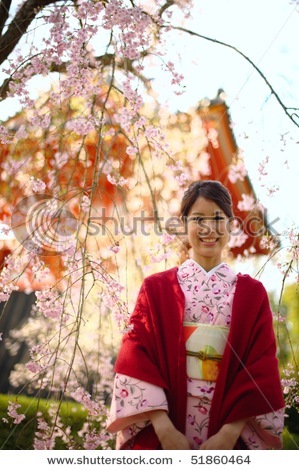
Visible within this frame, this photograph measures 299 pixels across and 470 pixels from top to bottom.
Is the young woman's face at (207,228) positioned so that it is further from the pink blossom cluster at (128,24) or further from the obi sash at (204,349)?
the pink blossom cluster at (128,24)

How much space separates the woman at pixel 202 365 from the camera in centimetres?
200

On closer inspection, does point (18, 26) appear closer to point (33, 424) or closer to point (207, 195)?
point (207, 195)

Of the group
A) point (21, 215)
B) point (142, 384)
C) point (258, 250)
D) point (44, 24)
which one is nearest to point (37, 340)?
point (21, 215)

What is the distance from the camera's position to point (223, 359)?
2.03 meters

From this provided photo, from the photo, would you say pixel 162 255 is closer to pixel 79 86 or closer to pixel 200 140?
pixel 79 86

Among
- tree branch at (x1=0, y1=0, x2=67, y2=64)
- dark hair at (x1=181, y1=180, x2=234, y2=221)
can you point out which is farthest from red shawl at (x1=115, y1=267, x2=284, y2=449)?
tree branch at (x1=0, y1=0, x2=67, y2=64)

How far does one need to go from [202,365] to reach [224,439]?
28 cm

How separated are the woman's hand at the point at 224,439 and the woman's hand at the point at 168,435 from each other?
3.2 inches

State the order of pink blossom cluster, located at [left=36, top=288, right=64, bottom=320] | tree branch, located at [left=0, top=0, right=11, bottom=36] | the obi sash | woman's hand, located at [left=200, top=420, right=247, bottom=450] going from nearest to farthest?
woman's hand, located at [left=200, top=420, right=247, bottom=450] < the obi sash < pink blossom cluster, located at [left=36, top=288, right=64, bottom=320] < tree branch, located at [left=0, top=0, right=11, bottom=36]

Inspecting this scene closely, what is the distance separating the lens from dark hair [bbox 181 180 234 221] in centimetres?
225

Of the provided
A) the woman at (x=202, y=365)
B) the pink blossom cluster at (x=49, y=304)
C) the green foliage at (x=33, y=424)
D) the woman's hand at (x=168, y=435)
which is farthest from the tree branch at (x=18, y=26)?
the green foliage at (x=33, y=424)

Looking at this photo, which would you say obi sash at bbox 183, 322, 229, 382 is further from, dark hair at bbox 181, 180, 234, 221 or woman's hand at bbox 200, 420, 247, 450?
dark hair at bbox 181, 180, 234, 221

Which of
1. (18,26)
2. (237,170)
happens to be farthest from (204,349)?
(237,170)

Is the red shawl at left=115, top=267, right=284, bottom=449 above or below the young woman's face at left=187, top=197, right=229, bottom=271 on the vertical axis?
below
